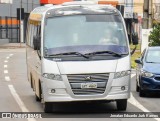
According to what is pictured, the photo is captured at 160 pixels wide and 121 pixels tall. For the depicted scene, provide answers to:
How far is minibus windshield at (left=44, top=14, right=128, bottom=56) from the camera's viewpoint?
44.5 feet

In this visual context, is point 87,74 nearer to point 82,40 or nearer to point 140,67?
point 82,40

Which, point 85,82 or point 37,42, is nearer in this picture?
point 85,82

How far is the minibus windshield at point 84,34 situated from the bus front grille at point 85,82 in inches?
25.0

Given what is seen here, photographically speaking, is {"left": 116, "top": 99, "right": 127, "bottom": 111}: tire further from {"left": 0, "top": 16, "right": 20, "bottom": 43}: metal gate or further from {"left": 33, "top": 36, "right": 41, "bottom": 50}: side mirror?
{"left": 0, "top": 16, "right": 20, "bottom": 43}: metal gate

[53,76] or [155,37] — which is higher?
[53,76]

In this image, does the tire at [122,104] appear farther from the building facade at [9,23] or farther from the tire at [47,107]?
the building facade at [9,23]

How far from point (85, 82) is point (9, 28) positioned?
2265 inches

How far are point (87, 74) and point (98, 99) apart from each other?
584 millimetres

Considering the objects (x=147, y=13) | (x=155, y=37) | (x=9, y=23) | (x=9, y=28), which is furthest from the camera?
(x=9, y=23)

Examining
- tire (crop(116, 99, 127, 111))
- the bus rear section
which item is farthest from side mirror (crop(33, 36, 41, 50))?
tire (crop(116, 99, 127, 111))

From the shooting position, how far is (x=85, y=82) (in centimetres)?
1305

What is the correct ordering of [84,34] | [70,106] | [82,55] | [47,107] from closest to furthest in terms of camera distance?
[82,55] → [47,107] → [84,34] → [70,106]

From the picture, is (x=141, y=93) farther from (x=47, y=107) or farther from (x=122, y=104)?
(x=47, y=107)

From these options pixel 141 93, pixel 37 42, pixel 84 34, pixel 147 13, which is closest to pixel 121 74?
pixel 84 34
